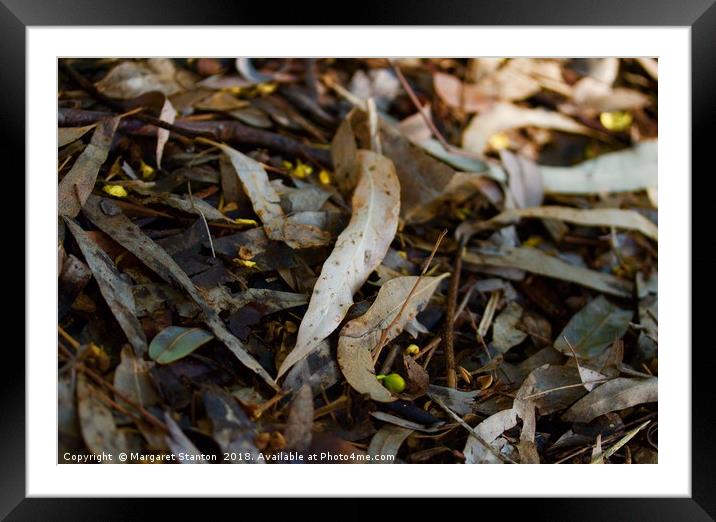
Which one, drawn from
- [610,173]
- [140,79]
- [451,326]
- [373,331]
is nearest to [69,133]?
[140,79]

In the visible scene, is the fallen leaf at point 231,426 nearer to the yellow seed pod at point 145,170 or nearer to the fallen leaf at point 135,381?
the fallen leaf at point 135,381

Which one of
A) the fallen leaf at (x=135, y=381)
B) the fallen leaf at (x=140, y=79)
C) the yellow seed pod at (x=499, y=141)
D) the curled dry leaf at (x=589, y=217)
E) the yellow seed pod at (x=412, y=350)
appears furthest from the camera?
the yellow seed pod at (x=499, y=141)

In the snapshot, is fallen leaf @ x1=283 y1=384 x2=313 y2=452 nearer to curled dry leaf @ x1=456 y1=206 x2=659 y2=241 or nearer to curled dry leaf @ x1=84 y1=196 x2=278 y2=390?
curled dry leaf @ x1=84 y1=196 x2=278 y2=390

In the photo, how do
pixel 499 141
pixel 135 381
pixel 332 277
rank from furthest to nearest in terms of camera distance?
pixel 499 141, pixel 332 277, pixel 135 381

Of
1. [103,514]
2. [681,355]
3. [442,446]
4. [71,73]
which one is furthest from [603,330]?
[71,73]

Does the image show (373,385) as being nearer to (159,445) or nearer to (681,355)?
(159,445)

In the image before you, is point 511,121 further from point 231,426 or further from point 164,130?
point 231,426

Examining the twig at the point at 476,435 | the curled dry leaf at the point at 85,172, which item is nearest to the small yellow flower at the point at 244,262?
the curled dry leaf at the point at 85,172
